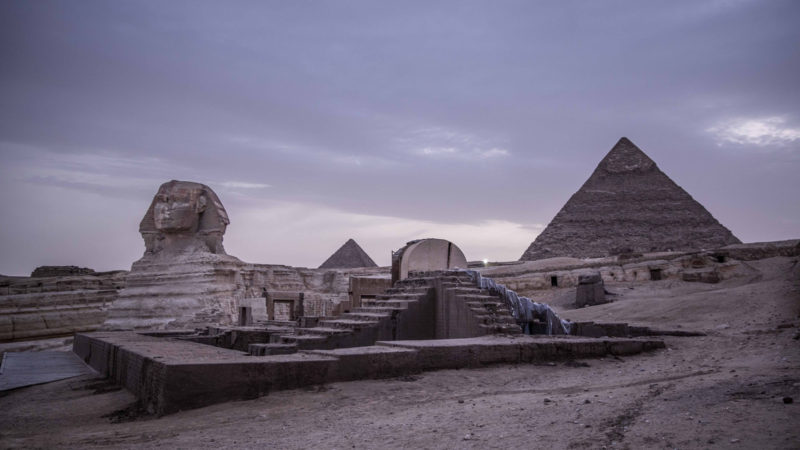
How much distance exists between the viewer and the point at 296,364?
5082mm

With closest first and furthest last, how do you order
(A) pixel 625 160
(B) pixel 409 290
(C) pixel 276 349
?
(C) pixel 276 349
(B) pixel 409 290
(A) pixel 625 160

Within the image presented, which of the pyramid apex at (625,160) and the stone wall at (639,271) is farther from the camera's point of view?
the pyramid apex at (625,160)

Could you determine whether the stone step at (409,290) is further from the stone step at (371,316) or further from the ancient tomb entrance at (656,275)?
the ancient tomb entrance at (656,275)

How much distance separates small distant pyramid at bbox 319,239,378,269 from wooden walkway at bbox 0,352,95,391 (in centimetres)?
4888

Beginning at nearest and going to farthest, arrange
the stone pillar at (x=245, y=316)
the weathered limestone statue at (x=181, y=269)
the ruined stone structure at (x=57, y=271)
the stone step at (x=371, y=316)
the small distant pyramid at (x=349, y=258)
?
1. the stone step at (x=371, y=316)
2. the stone pillar at (x=245, y=316)
3. the weathered limestone statue at (x=181, y=269)
4. the ruined stone structure at (x=57, y=271)
5. the small distant pyramid at (x=349, y=258)

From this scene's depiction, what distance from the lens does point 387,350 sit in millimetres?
5723

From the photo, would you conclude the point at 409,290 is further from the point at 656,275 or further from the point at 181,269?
the point at 656,275

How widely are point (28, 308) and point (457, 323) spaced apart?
17742 millimetres

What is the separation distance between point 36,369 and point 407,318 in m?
5.74

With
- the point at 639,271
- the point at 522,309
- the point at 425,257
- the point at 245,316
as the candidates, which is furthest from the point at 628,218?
the point at 522,309

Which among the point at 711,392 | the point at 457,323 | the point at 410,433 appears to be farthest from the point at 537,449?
the point at 457,323

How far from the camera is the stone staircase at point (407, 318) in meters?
7.78

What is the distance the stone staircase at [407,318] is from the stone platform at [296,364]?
1.12 metres

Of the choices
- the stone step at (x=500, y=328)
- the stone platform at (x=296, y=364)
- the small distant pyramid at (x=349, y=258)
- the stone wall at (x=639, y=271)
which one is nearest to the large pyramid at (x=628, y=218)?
the small distant pyramid at (x=349, y=258)
